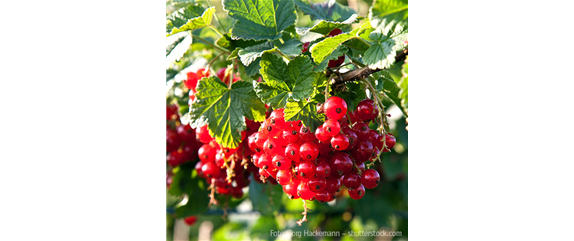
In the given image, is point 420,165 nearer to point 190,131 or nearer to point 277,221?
point 190,131

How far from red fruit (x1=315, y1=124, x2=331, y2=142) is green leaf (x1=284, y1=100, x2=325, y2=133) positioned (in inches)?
1.2

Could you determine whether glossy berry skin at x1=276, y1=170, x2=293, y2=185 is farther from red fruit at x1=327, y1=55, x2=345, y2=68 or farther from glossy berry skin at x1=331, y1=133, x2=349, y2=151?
red fruit at x1=327, y1=55, x2=345, y2=68

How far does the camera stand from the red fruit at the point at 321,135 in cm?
59

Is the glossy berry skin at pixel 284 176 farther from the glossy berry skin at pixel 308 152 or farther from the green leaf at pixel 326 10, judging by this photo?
the green leaf at pixel 326 10

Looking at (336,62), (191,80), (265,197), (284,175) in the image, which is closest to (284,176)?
(284,175)

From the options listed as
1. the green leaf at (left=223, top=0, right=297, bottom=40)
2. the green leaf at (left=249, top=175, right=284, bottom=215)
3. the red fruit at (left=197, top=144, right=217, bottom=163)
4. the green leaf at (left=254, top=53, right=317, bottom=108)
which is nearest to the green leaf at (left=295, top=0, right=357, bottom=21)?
the green leaf at (left=223, top=0, right=297, bottom=40)

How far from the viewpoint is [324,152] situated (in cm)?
64

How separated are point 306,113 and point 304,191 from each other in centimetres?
12

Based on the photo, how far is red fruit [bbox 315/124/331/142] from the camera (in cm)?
59

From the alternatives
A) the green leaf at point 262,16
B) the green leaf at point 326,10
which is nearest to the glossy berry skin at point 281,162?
the green leaf at point 262,16

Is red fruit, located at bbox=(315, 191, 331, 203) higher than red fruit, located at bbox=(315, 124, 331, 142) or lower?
lower

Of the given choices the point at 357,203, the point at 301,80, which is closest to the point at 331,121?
the point at 301,80

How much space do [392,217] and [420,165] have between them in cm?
107

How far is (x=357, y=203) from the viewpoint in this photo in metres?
1.59
